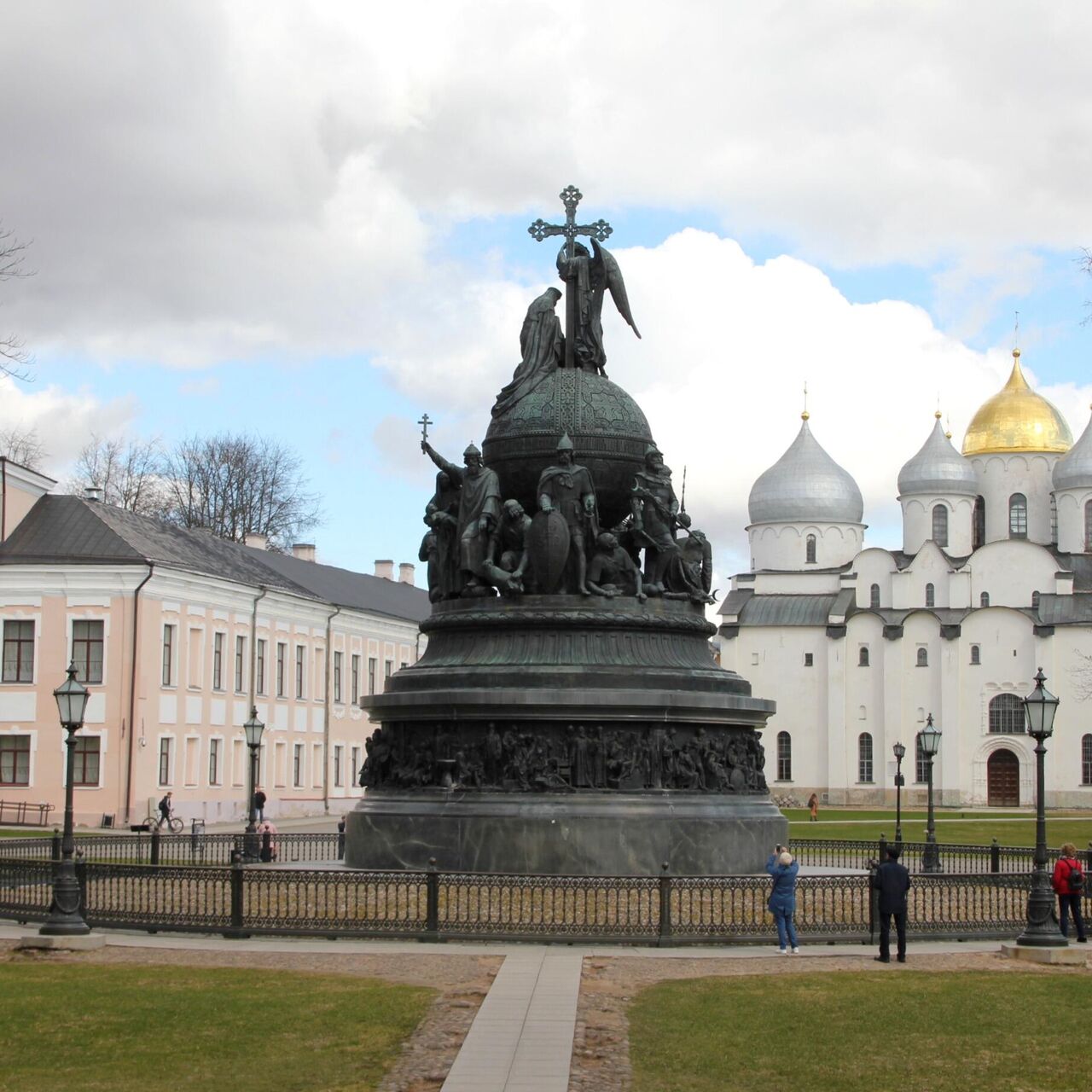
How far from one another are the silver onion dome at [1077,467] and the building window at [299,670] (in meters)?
50.8

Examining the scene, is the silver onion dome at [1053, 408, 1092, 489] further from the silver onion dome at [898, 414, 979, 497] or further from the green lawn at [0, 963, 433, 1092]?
the green lawn at [0, 963, 433, 1092]

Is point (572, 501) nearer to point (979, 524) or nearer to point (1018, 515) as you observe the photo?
point (1018, 515)

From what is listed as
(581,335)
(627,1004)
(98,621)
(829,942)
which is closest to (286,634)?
(98,621)

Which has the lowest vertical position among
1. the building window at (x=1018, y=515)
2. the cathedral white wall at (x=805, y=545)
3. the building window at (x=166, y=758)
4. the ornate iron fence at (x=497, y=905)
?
the ornate iron fence at (x=497, y=905)

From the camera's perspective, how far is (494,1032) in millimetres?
14070

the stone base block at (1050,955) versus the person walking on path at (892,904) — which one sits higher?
the person walking on path at (892,904)

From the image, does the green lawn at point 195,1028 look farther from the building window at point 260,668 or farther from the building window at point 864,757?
the building window at point 864,757

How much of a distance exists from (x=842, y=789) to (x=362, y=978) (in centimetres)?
8028

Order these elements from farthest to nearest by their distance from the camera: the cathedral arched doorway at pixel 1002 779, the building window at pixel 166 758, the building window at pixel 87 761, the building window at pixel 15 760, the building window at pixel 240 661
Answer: the cathedral arched doorway at pixel 1002 779 < the building window at pixel 240 661 < the building window at pixel 166 758 < the building window at pixel 15 760 < the building window at pixel 87 761

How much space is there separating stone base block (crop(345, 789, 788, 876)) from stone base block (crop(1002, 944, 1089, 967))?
448cm

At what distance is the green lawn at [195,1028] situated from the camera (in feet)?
41.6

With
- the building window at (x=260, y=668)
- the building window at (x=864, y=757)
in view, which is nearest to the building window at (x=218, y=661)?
the building window at (x=260, y=668)

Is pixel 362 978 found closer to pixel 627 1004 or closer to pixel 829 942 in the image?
pixel 627 1004

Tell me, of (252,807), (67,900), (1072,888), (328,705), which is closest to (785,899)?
(1072,888)
